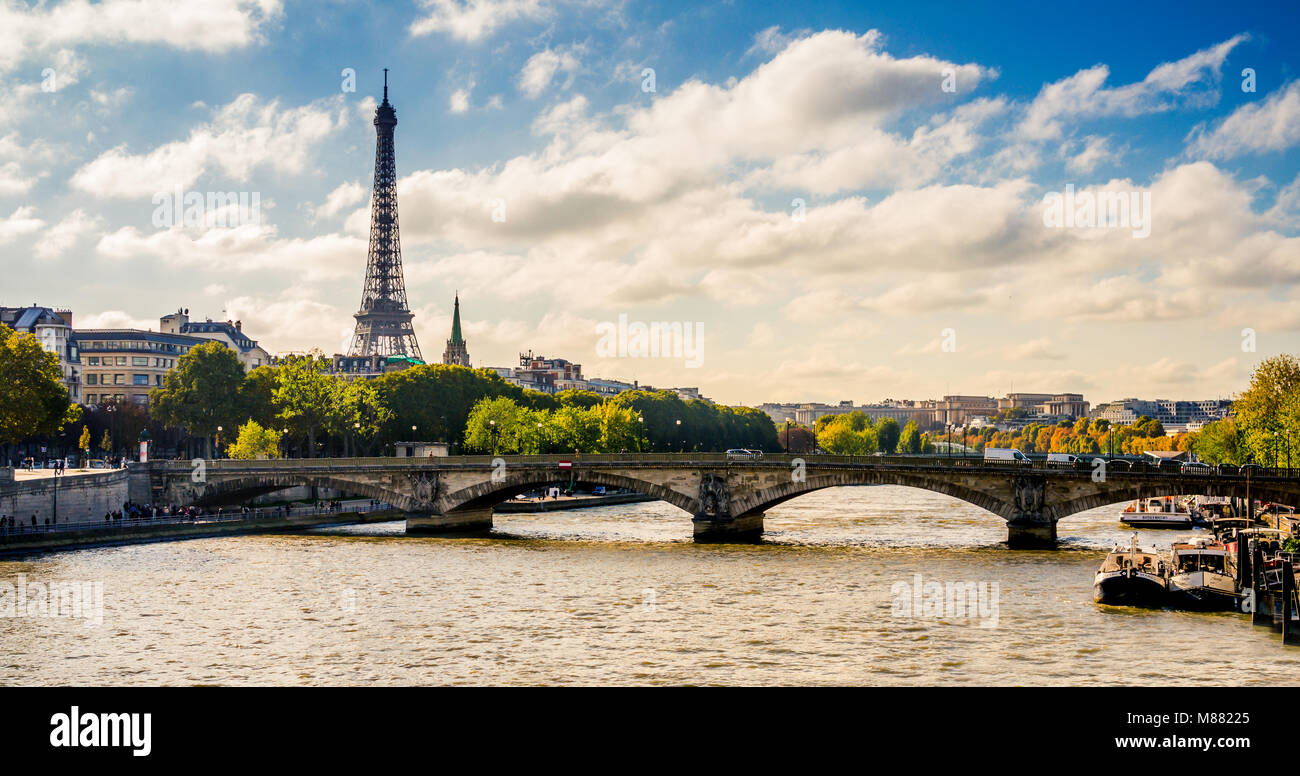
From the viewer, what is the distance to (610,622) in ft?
123

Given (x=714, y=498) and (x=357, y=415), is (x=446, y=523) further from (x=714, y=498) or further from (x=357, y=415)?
(x=357, y=415)

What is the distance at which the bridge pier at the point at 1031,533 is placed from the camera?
6125 cm

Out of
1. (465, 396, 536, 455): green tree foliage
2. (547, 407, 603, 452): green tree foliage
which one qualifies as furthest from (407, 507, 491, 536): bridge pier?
(547, 407, 603, 452): green tree foliage

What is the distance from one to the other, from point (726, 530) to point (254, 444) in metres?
49.1

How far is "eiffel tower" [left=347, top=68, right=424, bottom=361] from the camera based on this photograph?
529 feet

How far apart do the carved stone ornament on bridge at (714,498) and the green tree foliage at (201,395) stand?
57.8 m

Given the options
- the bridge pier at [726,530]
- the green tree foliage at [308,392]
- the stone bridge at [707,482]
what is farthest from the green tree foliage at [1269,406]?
the green tree foliage at [308,392]

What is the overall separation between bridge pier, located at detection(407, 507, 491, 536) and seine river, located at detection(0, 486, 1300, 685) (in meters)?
12.2

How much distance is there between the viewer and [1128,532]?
75.0 m

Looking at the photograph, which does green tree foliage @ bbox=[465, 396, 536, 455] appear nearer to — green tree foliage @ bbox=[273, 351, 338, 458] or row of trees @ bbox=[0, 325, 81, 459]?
green tree foliage @ bbox=[273, 351, 338, 458]

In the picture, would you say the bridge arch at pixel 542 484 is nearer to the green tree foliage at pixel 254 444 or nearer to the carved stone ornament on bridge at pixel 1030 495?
the carved stone ornament on bridge at pixel 1030 495
